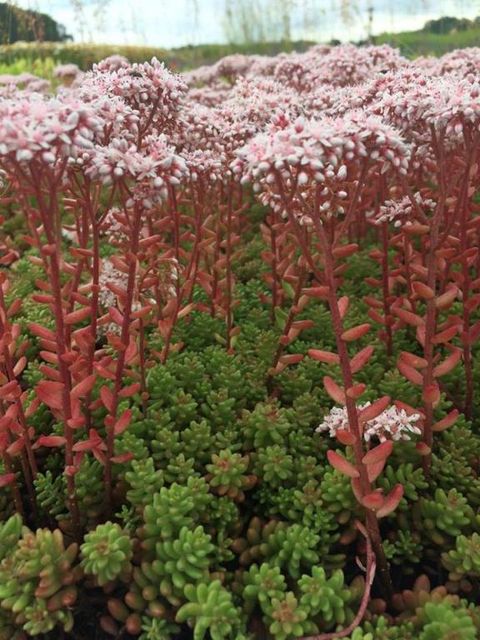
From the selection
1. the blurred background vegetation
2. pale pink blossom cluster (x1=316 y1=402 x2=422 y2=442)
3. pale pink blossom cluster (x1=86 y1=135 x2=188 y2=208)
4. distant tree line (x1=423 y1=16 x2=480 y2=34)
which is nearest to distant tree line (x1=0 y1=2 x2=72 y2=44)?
the blurred background vegetation

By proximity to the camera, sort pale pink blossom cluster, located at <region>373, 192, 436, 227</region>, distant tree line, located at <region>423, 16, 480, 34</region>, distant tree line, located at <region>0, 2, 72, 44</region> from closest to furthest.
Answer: pale pink blossom cluster, located at <region>373, 192, 436, 227</region> < distant tree line, located at <region>0, 2, 72, 44</region> < distant tree line, located at <region>423, 16, 480, 34</region>

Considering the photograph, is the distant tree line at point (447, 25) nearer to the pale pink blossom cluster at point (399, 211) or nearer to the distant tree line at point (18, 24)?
the distant tree line at point (18, 24)

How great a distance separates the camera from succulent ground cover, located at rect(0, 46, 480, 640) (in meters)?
1.53

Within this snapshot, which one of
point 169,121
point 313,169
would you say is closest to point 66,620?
point 313,169

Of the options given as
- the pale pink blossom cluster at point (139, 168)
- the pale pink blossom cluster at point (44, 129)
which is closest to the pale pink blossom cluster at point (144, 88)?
the pale pink blossom cluster at point (139, 168)

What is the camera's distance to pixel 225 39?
9359mm

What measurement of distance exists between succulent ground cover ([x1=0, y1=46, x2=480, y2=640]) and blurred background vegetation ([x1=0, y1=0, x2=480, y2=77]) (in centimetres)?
520

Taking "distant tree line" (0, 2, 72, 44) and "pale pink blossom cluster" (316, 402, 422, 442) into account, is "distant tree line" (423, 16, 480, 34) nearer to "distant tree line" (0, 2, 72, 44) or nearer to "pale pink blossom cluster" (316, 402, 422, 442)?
"distant tree line" (0, 2, 72, 44)

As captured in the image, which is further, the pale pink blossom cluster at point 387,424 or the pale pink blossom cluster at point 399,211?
the pale pink blossom cluster at point 399,211

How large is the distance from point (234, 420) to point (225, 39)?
336 inches

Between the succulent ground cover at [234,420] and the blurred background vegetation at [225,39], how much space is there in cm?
520

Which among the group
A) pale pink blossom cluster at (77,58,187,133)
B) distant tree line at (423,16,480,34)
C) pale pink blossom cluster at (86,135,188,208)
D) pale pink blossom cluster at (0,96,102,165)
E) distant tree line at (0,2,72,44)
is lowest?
pale pink blossom cluster at (86,135,188,208)

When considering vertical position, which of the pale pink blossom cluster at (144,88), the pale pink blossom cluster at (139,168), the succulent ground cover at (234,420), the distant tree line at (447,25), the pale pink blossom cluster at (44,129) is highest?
the distant tree line at (447,25)

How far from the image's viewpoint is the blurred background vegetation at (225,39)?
6969 millimetres
